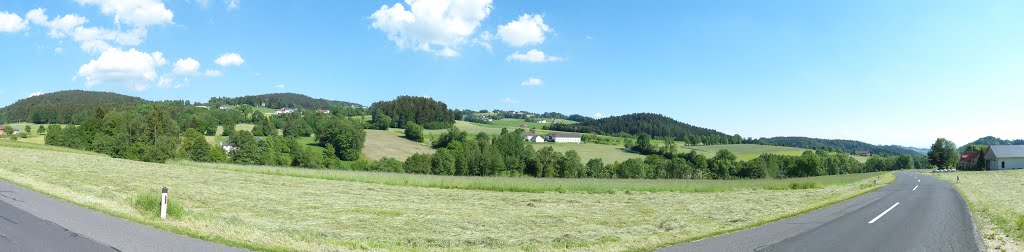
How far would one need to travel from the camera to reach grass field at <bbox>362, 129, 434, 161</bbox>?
98.7 m

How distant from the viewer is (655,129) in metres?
178

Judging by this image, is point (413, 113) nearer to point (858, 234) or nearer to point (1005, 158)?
point (1005, 158)

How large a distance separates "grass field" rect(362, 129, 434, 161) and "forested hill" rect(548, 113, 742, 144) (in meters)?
82.2

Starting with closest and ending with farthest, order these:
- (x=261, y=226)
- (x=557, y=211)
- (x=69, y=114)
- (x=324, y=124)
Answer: (x=261, y=226) < (x=557, y=211) < (x=324, y=124) < (x=69, y=114)

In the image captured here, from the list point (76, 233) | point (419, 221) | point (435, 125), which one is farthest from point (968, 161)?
point (76, 233)

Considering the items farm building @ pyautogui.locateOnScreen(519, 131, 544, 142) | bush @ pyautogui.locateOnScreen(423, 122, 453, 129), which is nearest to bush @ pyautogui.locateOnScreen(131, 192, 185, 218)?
bush @ pyautogui.locateOnScreen(423, 122, 453, 129)

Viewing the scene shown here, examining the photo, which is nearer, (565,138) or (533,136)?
(565,138)

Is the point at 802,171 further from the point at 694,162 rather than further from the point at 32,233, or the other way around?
the point at 32,233

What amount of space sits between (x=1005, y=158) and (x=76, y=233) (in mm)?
113603

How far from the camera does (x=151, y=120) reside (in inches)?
3354

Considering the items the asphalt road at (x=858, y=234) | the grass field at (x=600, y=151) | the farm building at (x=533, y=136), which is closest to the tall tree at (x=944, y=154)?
the grass field at (x=600, y=151)

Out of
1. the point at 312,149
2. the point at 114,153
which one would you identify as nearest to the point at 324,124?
the point at 312,149

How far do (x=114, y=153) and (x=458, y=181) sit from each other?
51.1 meters

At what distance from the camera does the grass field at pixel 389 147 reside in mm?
98688
